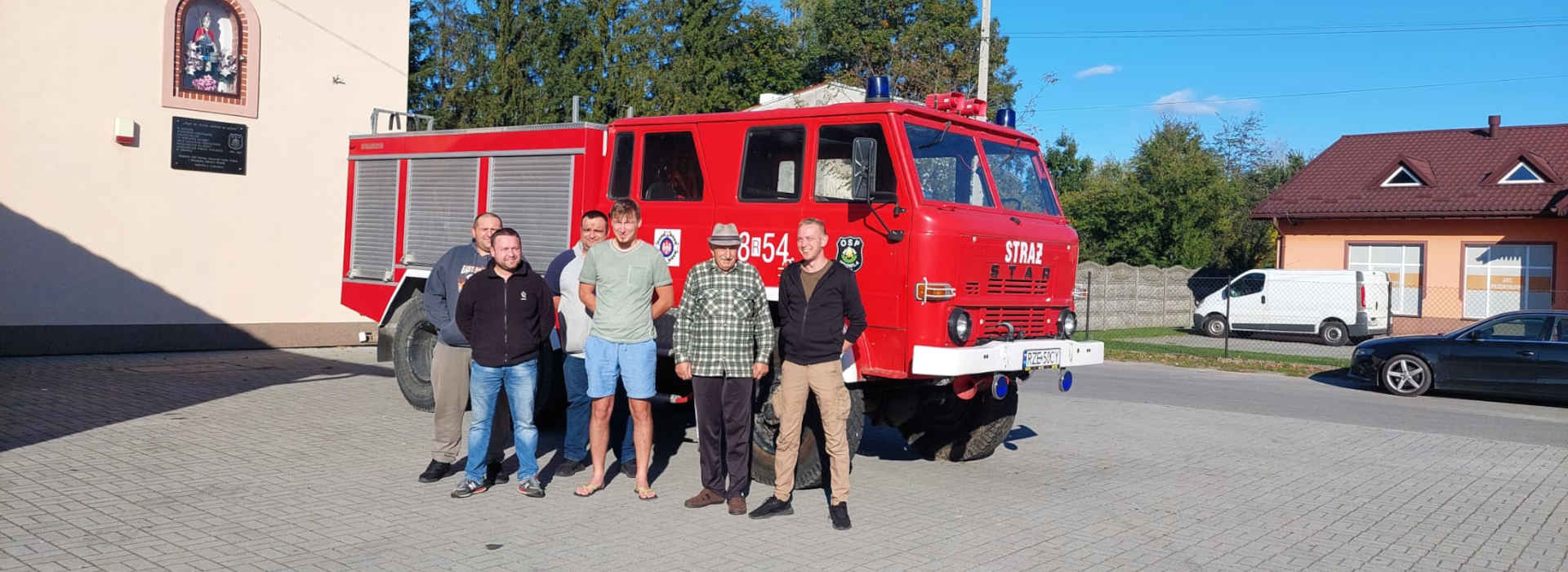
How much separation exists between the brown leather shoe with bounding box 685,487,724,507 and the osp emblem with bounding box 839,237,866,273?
1726 millimetres

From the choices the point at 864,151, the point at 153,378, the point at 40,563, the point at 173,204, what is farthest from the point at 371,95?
the point at 40,563

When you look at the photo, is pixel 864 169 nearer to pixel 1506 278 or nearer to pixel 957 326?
pixel 957 326

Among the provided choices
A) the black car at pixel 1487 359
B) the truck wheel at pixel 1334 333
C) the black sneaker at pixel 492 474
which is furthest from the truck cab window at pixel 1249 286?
the black sneaker at pixel 492 474

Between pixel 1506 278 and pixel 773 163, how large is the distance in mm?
25282

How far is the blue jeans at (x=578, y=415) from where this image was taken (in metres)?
8.02

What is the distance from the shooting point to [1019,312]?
27.7 feet

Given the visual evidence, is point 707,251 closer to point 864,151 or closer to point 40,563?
point 864,151

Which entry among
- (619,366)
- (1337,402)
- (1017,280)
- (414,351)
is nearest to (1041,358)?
(1017,280)

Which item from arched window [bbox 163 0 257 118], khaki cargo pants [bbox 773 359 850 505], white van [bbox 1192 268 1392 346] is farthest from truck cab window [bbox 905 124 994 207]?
white van [bbox 1192 268 1392 346]

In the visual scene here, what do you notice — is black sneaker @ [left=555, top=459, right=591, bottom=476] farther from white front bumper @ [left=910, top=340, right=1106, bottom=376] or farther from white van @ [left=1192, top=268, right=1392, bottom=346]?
white van @ [left=1192, top=268, right=1392, bottom=346]

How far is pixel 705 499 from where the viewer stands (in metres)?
7.26

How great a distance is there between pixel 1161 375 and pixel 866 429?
8.73 m

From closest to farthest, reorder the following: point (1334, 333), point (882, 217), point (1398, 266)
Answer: point (882, 217) → point (1334, 333) → point (1398, 266)

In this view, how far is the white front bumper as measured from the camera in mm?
7539
